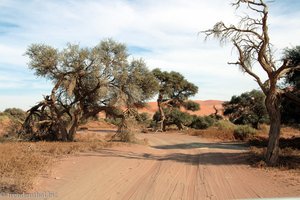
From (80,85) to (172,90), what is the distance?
2797 cm

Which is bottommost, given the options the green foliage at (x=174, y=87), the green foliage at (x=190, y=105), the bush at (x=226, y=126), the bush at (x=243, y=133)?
the bush at (x=243, y=133)

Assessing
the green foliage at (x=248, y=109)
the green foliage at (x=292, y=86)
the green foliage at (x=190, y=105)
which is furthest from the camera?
the green foliage at (x=190, y=105)

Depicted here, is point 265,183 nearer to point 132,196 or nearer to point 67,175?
point 132,196

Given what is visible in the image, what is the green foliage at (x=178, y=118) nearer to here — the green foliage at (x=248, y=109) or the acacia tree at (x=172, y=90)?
the acacia tree at (x=172, y=90)

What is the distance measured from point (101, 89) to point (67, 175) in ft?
47.2

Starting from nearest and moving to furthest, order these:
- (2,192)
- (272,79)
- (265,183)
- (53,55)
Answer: (2,192) < (265,183) < (272,79) < (53,55)

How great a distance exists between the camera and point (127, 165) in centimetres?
1491

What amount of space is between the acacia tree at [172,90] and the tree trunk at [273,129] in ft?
109

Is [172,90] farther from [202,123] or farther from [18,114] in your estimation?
[18,114]

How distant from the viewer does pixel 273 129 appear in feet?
53.6

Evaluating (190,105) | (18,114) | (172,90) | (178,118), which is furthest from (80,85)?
(190,105)

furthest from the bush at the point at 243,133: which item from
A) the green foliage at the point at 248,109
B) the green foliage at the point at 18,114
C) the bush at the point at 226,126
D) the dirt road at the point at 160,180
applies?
the green foliage at the point at 18,114

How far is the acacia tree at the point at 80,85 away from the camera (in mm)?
25578

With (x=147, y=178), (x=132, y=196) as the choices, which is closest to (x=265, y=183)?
(x=147, y=178)
